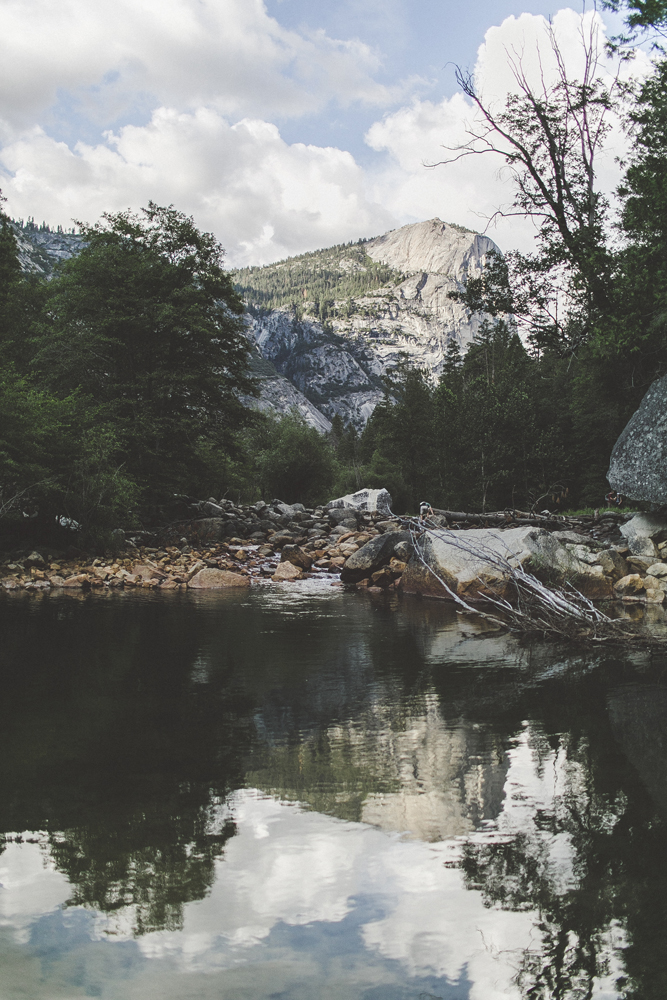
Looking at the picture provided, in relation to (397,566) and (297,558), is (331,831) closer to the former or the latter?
(397,566)

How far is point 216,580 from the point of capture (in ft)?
40.1

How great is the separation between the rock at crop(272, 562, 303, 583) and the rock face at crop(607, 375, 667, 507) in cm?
708

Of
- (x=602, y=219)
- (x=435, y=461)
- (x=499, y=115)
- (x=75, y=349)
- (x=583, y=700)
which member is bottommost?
(x=583, y=700)

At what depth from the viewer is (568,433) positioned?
28.4 meters

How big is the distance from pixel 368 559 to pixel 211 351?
36.5ft

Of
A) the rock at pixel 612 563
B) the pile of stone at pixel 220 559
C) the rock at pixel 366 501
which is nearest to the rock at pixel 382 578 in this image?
the pile of stone at pixel 220 559

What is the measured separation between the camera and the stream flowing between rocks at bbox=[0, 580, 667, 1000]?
2.08m

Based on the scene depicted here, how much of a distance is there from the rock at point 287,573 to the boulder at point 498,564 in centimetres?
313

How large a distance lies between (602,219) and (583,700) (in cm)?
1827

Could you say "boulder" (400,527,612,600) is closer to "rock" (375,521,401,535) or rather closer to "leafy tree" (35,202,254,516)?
"rock" (375,521,401,535)

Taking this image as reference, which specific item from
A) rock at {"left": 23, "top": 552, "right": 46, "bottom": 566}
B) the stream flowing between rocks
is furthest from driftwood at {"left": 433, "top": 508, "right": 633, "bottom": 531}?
the stream flowing between rocks

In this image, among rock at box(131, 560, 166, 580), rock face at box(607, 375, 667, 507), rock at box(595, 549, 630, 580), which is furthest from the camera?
rock at box(131, 560, 166, 580)

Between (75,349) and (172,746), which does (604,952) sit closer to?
(172,746)

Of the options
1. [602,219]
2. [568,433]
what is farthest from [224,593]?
[568,433]
